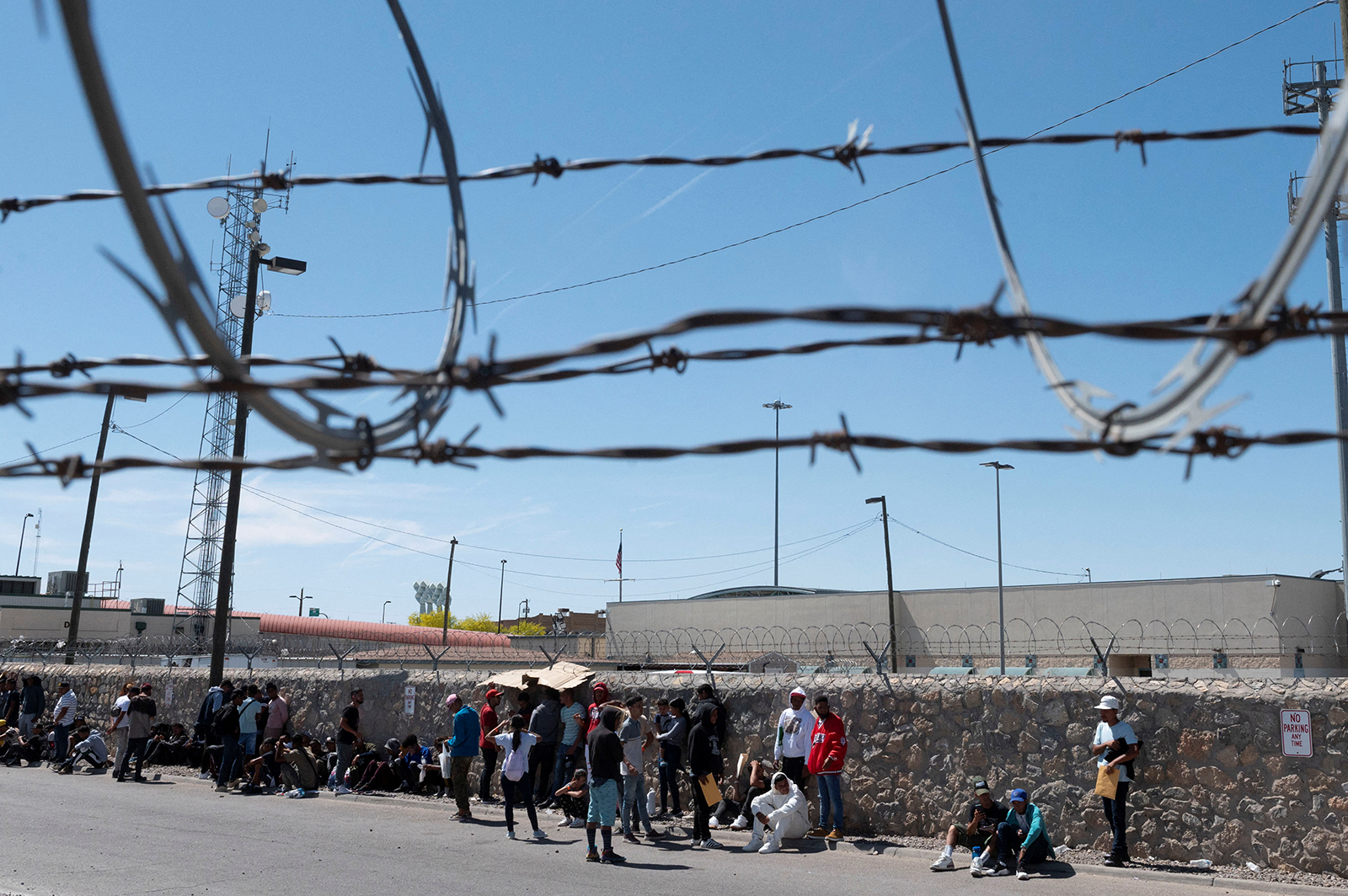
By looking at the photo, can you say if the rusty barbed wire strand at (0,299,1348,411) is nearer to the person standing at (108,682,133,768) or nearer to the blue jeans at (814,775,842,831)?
the blue jeans at (814,775,842,831)

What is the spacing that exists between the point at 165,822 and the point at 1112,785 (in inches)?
416

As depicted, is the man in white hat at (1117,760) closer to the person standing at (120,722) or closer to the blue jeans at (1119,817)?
the blue jeans at (1119,817)

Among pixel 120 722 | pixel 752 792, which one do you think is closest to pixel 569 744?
pixel 752 792

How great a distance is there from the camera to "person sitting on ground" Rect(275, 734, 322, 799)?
51.9 feet

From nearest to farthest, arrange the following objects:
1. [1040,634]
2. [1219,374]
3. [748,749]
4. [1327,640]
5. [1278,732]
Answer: [1219,374], [1278,732], [748,749], [1327,640], [1040,634]

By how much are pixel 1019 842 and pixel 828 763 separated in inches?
90.6

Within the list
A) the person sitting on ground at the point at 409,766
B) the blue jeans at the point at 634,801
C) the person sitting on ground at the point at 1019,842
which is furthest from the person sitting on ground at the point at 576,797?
the person sitting on ground at the point at 1019,842

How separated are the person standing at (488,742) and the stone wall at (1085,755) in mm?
2365

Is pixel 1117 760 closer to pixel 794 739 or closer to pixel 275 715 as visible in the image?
pixel 794 739

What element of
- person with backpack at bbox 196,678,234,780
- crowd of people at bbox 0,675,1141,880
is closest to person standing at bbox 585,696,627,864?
crowd of people at bbox 0,675,1141,880

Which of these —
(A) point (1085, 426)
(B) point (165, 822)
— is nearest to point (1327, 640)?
(B) point (165, 822)

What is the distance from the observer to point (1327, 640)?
37125 millimetres

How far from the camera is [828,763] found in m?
11.9

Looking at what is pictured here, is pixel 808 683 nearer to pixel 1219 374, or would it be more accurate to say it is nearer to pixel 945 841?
pixel 945 841
